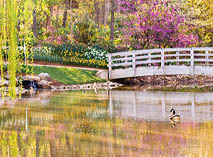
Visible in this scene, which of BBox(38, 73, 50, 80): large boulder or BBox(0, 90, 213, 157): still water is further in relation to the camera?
BBox(38, 73, 50, 80): large boulder

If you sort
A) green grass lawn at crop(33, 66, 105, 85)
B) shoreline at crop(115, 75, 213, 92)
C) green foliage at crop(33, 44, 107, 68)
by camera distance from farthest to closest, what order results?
shoreline at crop(115, 75, 213, 92) < green foliage at crop(33, 44, 107, 68) < green grass lawn at crop(33, 66, 105, 85)

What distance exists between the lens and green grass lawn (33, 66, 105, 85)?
26.0 m

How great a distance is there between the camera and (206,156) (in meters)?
10.4

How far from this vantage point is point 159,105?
18891 mm

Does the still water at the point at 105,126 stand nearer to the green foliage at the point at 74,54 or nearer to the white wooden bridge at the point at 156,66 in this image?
the white wooden bridge at the point at 156,66

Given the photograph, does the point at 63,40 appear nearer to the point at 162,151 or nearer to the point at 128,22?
the point at 128,22

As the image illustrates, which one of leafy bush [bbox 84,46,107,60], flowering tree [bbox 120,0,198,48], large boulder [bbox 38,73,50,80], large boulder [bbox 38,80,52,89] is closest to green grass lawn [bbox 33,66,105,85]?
large boulder [bbox 38,73,50,80]

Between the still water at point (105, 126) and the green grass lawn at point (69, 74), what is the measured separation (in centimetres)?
418

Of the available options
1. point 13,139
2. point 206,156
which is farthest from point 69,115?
point 206,156

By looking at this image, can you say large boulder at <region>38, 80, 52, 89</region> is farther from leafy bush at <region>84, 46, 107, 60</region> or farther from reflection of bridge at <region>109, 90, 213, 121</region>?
leafy bush at <region>84, 46, 107, 60</region>

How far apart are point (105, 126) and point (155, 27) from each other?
1653 centimetres

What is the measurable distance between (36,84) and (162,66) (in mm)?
6604

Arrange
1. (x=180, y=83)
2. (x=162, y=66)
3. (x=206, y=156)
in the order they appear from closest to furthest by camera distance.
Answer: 1. (x=206, y=156)
2. (x=162, y=66)
3. (x=180, y=83)

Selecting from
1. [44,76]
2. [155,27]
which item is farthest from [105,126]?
[155,27]
